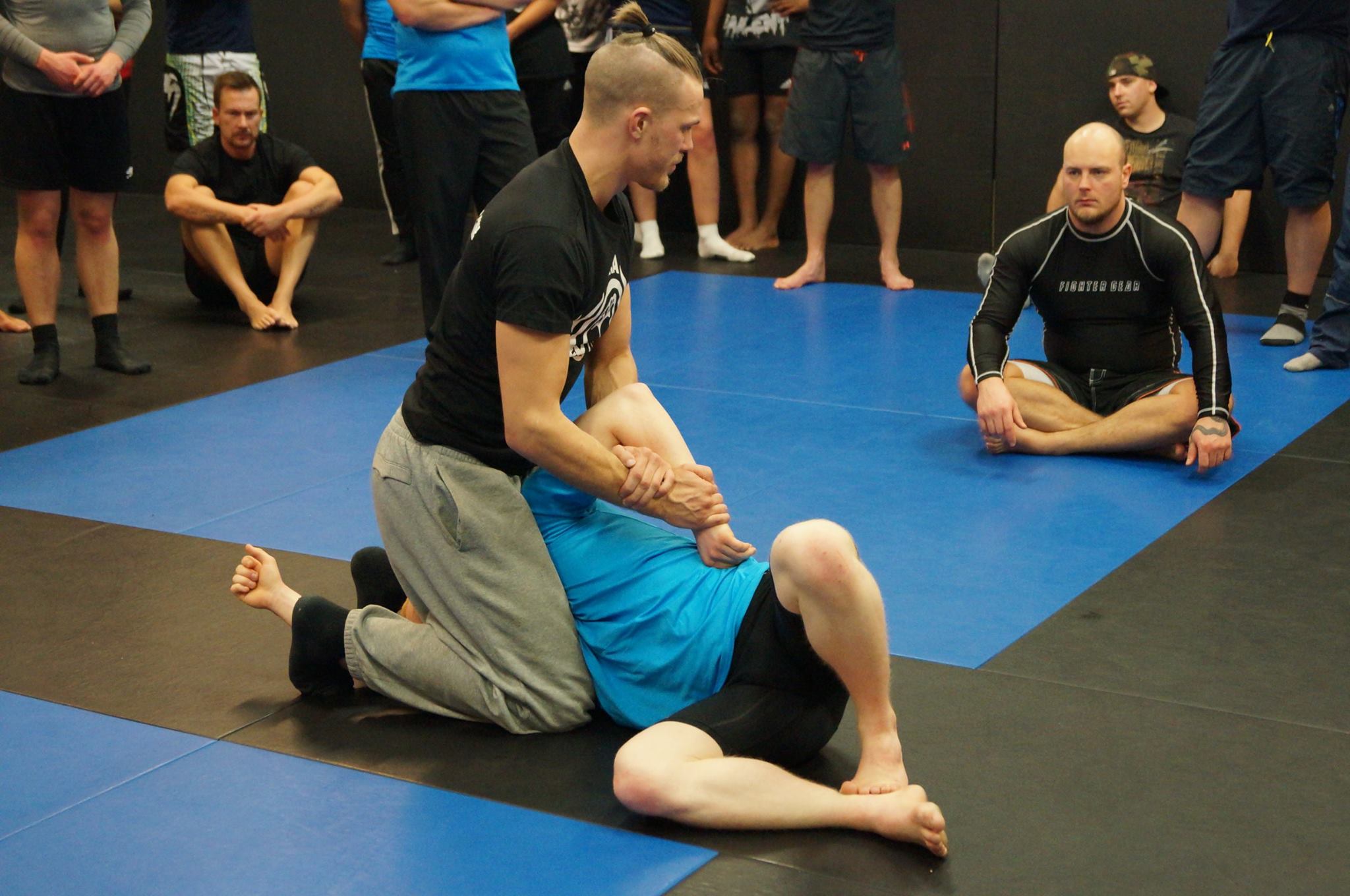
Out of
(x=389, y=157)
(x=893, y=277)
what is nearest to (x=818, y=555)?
(x=893, y=277)

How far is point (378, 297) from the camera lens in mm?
6488

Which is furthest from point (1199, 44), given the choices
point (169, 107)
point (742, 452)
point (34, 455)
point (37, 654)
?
point (37, 654)

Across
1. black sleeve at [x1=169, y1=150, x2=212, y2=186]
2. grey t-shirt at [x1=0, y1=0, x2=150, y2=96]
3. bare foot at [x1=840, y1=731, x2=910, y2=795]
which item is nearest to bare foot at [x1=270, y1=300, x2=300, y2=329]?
black sleeve at [x1=169, y1=150, x2=212, y2=186]

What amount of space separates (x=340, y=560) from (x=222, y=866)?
1281 mm

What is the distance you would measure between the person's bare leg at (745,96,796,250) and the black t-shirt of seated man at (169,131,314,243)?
7.41ft

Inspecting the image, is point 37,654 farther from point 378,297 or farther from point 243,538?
point 378,297

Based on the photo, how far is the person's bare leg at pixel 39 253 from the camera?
4941mm

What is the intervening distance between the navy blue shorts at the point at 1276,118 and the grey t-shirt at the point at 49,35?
3.62 m

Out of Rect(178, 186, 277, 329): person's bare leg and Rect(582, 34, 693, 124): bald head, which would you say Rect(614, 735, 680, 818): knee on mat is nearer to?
Rect(582, 34, 693, 124): bald head

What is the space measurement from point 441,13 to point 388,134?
8.30ft

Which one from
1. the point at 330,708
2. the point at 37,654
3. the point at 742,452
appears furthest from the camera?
the point at 742,452

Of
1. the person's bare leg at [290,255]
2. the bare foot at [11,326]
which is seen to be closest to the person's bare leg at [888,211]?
the person's bare leg at [290,255]

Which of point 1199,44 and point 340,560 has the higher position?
point 1199,44

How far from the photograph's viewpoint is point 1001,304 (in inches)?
163
